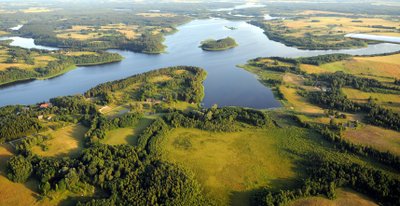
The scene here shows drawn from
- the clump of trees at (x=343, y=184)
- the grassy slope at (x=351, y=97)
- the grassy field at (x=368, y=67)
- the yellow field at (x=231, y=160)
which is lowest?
the yellow field at (x=231, y=160)

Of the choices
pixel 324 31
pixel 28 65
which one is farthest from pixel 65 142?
pixel 324 31

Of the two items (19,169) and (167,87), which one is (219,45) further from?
(19,169)

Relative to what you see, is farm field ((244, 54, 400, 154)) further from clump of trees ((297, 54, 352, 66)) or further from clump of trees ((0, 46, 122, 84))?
clump of trees ((0, 46, 122, 84))

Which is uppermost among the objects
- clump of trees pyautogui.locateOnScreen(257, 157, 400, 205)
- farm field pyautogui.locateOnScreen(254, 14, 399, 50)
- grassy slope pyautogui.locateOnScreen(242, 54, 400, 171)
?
farm field pyautogui.locateOnScreen(254, 14, 399, 50)

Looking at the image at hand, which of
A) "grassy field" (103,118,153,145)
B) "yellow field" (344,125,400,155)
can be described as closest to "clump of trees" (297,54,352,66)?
"yellow field" (344,125,400,155)

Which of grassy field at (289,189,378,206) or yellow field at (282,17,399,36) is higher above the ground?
yellow field at (282,17,399,36)

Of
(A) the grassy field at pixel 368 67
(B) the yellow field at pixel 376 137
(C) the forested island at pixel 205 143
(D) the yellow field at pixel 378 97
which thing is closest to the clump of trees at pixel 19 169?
(C) the forested island at pixel 205 143

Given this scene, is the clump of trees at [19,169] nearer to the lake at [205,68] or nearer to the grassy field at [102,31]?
the lake at [205,68]
